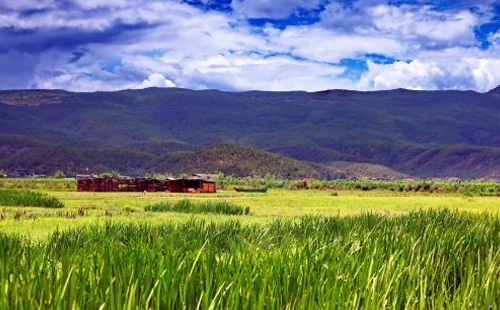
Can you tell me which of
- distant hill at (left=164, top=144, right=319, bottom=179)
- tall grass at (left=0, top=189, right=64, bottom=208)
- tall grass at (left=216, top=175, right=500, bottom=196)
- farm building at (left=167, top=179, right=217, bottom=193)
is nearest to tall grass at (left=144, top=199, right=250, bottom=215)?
tall grass at (left=0, top=189, right=64, bottom=208)

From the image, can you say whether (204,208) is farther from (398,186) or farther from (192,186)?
(398,186)

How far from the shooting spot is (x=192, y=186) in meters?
77.4

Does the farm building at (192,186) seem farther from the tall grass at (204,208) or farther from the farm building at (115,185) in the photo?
the tall grass at (204,208)

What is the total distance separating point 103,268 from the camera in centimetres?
685

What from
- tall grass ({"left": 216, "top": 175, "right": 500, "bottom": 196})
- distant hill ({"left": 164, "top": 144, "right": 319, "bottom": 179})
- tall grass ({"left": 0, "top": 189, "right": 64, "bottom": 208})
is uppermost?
distant hill ({"left": 164, "top": 144, "right": 319, "bottom": 179})

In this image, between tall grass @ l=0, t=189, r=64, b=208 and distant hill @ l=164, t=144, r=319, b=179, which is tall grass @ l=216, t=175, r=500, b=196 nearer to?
distant hill @ l=164, t=144, r=319, b=179

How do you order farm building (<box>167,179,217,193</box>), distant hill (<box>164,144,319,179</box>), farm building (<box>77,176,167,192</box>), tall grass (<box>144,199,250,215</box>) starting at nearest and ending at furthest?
tall grass (<box>144,199,250,215</box>) < farm building (<box>77,176,167,192</box>) < farm building (<box>167,179,217,193</box>) < distant hill (<box>164,144,319,179</box>)

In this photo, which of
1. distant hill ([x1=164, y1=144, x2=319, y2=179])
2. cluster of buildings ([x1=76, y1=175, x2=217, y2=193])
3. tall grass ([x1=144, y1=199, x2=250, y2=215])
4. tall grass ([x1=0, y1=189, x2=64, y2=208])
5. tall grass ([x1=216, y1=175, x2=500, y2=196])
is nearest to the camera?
tall grass ([x1=144, y1=199, x2=250, y2=215])

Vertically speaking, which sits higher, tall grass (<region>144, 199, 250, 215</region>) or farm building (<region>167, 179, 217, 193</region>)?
farm building (<region>167, 179, 217, 193</region>)

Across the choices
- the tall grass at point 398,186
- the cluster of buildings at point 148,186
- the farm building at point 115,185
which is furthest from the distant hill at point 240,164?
the cluster of buildings at point 148,186

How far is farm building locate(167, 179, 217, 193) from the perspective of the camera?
75319mm

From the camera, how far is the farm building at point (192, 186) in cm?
7532

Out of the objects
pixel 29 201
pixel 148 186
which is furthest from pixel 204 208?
pixel 148 186

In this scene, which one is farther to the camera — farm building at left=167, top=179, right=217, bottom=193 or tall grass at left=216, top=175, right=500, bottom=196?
tall grass at left=216, top=175, right=500, bottom=196
